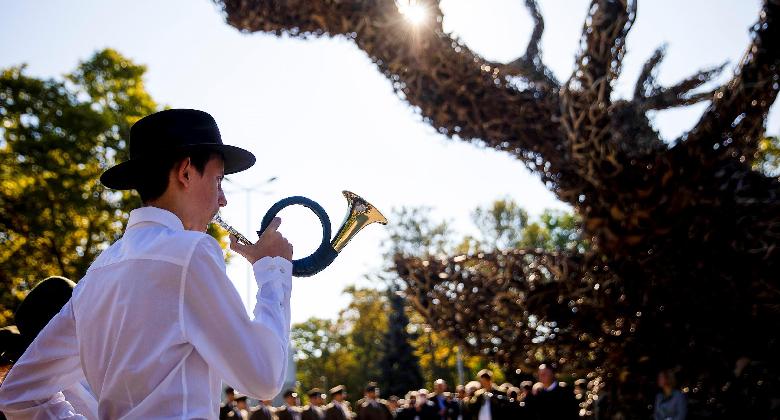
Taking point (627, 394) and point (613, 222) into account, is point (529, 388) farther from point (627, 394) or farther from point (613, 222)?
point (613, 222)

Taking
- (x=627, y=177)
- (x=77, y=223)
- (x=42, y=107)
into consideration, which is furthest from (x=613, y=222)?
(x=42, y=107)

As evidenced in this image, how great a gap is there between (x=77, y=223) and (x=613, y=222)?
1536 cm

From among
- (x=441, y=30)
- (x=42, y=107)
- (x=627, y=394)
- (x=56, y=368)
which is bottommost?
(x=56, y=368)

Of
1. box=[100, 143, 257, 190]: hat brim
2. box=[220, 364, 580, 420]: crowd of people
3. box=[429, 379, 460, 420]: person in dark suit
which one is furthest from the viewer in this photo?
box=[429, 379, 460, 420]: person in dark suit

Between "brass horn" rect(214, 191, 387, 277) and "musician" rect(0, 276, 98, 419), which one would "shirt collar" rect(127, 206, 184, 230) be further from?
"musician" rect(0, 276, 98, 419)

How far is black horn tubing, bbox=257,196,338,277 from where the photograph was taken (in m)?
2.60

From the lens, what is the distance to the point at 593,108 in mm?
8992

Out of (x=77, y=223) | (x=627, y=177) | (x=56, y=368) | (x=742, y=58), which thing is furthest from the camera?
(x=77, y=223)

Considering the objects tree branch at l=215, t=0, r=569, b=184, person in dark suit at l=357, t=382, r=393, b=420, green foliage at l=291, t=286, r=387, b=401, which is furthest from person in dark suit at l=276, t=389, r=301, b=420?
green foliage at l=291, t=286, r=387, b=401

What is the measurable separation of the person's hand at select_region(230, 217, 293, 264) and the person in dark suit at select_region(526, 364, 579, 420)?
379 inches

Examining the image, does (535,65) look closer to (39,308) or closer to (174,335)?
(39,308)

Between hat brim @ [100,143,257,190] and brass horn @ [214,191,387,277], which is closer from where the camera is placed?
hat brim @ [100,143,257,190]

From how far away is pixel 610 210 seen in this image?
32.8 ft

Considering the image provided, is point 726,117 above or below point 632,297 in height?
above
